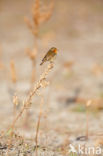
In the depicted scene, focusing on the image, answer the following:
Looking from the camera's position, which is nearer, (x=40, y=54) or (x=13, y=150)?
(x=13, y=150)

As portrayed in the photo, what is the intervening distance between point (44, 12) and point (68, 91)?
1.66m

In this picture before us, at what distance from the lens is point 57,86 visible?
187 inches

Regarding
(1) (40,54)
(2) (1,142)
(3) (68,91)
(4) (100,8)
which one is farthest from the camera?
(4) (100,8)

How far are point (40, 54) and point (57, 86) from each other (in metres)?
1.64

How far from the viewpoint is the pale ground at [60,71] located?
260 centimetres

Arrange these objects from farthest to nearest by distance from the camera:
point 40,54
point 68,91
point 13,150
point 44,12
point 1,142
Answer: point 40,54
point 68,91
point 44,12
point 1,142
point 13,150

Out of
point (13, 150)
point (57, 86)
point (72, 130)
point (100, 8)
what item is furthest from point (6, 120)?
point (100, 8)

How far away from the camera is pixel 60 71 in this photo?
5.41 m

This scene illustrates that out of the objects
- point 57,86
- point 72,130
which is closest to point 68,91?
point 57,86

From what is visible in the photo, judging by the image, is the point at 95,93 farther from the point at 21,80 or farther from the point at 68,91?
the point at 21,80

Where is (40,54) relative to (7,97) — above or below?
above

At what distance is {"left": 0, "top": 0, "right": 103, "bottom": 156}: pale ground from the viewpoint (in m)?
2.60

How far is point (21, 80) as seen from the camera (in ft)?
16.5

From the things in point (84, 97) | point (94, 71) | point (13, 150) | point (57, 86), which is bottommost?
point (13, 150)
